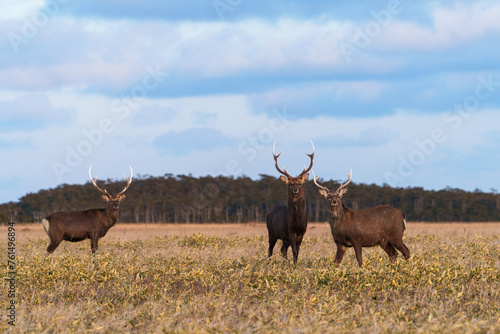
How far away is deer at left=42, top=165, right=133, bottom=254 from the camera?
17.1 meters

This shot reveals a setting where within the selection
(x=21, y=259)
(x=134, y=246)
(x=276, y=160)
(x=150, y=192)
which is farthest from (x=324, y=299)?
(x=150, y=192)

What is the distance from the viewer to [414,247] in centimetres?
1641

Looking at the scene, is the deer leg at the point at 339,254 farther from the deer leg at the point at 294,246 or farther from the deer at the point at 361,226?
the deer leg at the point at 294,246

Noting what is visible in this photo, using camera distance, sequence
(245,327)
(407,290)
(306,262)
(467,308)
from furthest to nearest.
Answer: (306,262)
(407,290)
(467,308)
(245,327)

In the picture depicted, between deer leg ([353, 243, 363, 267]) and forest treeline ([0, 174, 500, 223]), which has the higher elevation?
forest treeline ([0, 174, 500, 223])

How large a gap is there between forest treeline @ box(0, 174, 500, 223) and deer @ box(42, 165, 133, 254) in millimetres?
52505

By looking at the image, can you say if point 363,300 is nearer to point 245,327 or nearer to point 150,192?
point 245,327

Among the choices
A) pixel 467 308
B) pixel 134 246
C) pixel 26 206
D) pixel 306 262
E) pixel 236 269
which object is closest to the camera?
pixel 467 308

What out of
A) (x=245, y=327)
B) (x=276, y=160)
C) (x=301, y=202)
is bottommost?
(x=245, y=327)

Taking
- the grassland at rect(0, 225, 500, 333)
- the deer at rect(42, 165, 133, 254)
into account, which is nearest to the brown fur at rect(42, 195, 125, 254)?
the deer at rect(42, 165, 133, 254)

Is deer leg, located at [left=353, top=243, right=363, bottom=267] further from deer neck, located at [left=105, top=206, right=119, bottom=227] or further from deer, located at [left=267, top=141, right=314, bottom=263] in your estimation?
deer neck, located at [left=105, top=206, right=119, bottom=227]

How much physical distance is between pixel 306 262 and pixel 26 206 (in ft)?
243

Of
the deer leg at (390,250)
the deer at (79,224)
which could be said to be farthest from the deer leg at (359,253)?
the deer at (79,224)

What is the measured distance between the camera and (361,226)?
1270 centimetres
